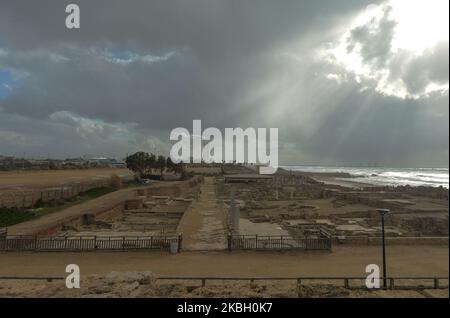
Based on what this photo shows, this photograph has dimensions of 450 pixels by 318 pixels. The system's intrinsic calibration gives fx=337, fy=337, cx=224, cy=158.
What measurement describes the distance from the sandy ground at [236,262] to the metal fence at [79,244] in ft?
1.79

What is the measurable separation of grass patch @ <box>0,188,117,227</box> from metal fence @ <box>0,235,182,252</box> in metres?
6.74

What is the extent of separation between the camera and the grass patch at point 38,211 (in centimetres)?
2442

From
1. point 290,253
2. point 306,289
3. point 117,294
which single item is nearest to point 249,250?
point 290,253

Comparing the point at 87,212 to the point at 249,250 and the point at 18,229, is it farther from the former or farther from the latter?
the point at 249,250

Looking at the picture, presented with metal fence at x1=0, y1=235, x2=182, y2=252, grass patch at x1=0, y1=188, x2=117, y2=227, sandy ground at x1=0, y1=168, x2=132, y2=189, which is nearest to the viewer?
metal fence at x1=0, y1=235, x2=182, y2=252

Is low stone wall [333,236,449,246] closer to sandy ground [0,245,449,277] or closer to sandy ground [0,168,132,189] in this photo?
sandy ground [0,245,449,277]

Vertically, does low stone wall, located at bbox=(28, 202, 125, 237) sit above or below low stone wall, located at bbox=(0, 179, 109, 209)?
below

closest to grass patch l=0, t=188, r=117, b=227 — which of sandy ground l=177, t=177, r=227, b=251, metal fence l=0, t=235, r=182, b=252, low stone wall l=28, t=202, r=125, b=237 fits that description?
low stone wall l=28, t=202, r=125, b=237

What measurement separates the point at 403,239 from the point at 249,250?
971 cm

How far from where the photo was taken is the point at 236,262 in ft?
52.2

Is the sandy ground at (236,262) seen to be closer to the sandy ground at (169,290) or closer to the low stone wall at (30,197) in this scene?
the sandy ground at (169,290)

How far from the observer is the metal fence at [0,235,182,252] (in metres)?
17.6

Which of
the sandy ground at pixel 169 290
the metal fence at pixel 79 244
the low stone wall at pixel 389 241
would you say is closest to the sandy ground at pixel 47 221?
the metal fence at pixel 79 244

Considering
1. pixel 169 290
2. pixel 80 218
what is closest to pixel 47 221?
pixel 80 218
